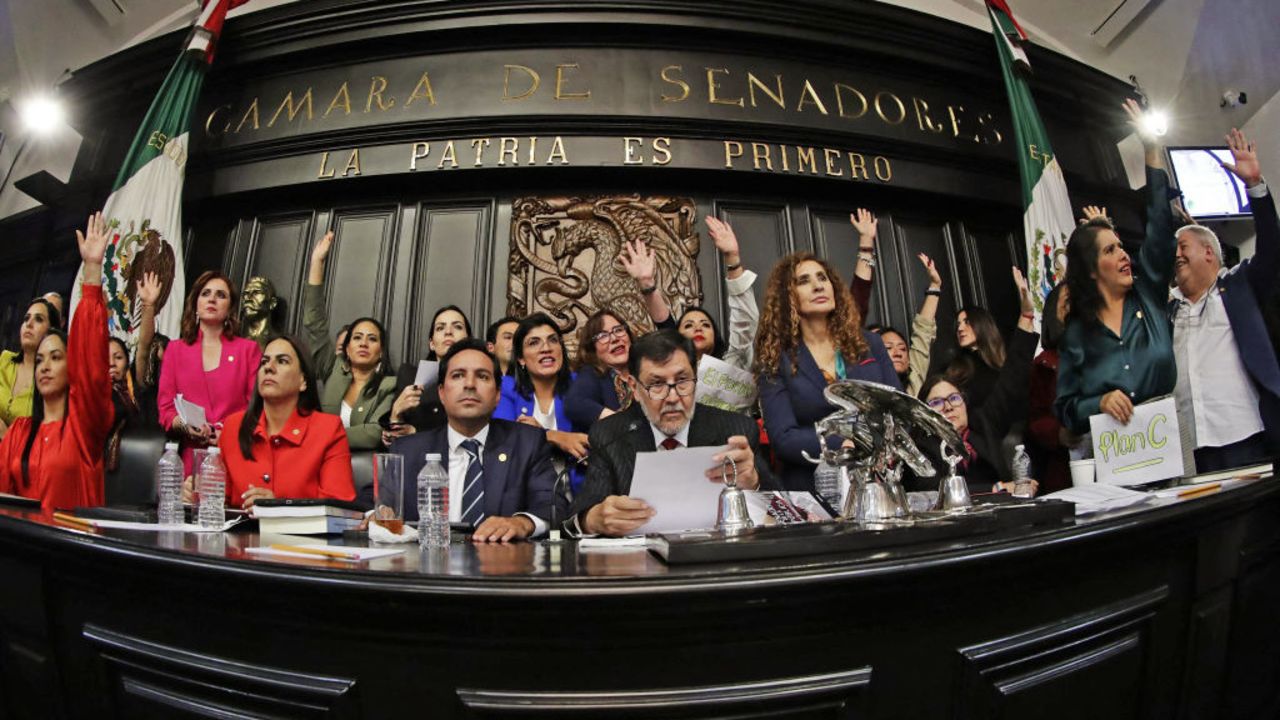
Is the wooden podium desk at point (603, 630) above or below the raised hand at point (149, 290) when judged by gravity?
below

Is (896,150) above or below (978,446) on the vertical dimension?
above

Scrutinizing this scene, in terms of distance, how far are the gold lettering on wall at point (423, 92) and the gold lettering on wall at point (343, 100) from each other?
477mm

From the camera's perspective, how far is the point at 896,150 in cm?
548

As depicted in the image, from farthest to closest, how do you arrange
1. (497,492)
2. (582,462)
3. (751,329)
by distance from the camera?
(751,329) → (582,462) → (497,492)

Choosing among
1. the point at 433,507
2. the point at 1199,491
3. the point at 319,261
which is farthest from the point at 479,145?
the point at 1199,491

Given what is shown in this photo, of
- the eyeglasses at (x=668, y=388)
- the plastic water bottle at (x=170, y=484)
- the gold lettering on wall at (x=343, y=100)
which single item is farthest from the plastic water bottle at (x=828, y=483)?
the gold lettering on wall at (x=343, y=100)

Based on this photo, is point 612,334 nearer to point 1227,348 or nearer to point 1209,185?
point 1227,348

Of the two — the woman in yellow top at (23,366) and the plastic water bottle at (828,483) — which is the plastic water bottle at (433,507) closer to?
the plastic water bottle at (828,483)

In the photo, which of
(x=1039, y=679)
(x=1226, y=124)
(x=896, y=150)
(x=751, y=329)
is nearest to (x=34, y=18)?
(x=751, y=329)

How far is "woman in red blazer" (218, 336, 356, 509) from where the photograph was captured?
2482mm

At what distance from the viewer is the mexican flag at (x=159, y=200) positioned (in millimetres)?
4652

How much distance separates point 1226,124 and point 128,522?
208 inches

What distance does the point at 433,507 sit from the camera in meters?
1.60

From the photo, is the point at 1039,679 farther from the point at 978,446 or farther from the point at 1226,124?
the point at 1226,124
